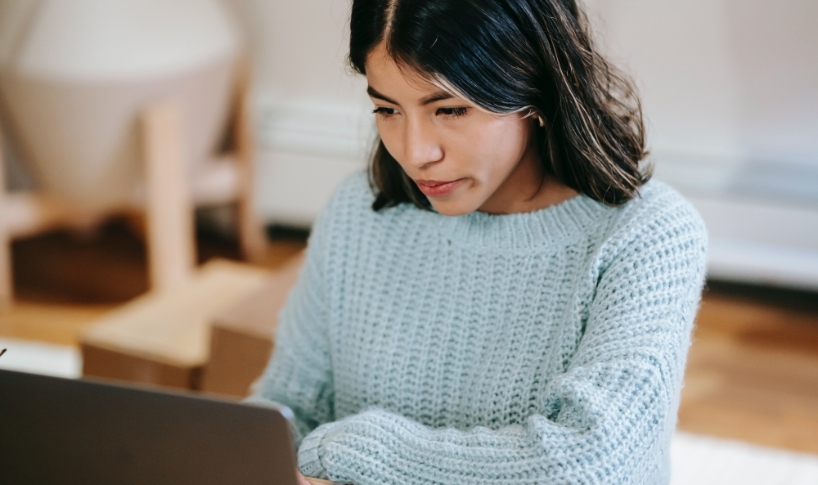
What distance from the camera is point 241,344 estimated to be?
1.50 m

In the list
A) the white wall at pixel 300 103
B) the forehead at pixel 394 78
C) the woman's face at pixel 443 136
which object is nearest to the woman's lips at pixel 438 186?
the woman's face at pixel 443 136

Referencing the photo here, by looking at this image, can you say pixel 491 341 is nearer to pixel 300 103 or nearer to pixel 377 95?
pixel 377 95

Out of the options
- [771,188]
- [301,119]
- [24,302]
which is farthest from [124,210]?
[771,188]

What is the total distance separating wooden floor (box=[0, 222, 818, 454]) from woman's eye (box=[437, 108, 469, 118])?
121cm

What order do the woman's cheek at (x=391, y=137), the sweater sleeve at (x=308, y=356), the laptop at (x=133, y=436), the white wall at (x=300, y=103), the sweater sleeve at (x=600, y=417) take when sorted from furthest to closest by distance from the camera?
the white wall at (x=300, y=103) < the sweater sleeve at (x=308, y=356) < the woman's cheek at (x=391, y=137) < the sweater sleeve at (x=600, y=417) < the laptop at (x=133, y=436)

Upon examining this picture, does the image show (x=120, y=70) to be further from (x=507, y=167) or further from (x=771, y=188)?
(x=771, y=188)

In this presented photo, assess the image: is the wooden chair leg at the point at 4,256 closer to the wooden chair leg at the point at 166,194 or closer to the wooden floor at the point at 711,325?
the wooden floor at the point at 711,325

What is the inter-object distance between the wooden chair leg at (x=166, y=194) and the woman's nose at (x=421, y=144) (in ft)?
4.72

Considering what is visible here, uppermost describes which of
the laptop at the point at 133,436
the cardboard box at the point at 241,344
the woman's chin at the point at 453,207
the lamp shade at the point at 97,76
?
the woman's chin at the point at 453,207

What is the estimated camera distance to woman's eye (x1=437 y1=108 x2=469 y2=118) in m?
0.83

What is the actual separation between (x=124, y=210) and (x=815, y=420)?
84.6 inches

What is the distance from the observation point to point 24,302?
232cm

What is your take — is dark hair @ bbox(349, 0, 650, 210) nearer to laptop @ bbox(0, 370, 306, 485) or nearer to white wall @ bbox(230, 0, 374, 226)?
laptop @ bbox(0, 370, 306, 485)

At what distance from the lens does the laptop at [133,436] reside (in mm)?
557
